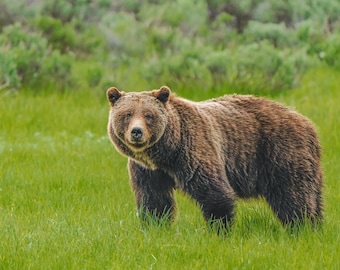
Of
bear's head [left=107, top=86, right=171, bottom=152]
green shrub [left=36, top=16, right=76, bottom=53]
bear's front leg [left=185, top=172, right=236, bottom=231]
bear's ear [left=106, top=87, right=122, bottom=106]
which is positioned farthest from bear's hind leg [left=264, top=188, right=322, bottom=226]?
green shrub [left=36, top=16, right=76, bottom=53]

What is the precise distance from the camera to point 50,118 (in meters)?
10.8

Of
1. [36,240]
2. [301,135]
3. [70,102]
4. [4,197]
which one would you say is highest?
[301,135]

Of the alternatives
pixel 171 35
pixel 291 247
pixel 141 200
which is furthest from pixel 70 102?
pixel 291 247

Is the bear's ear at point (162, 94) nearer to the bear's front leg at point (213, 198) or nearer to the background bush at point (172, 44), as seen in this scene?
the bear's front leg at point (213, 198)

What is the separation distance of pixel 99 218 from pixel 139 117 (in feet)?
3.61

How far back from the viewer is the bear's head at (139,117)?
5666 millimetres

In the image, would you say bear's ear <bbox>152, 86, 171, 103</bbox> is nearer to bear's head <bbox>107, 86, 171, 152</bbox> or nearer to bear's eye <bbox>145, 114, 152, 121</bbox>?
bear's head <bbox>107, 86, 171, 152</bbox>

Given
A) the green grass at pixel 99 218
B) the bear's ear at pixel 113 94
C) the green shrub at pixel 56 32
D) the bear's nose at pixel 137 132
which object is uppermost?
the bear's ear at pixel 113 94

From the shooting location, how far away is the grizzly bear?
5.79m

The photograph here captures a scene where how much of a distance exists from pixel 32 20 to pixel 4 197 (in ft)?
27.9

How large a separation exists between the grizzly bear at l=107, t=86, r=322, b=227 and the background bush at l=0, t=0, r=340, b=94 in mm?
6028

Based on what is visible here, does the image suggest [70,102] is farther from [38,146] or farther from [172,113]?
[172,113]

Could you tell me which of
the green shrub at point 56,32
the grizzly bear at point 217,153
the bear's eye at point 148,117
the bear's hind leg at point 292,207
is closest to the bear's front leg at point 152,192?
the grizzly bear at point 217,153

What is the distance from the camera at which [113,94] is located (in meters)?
5.92
